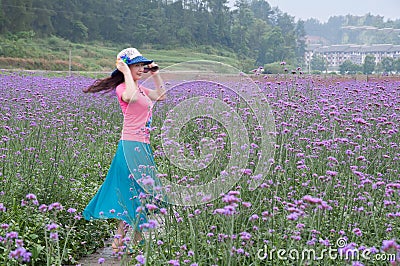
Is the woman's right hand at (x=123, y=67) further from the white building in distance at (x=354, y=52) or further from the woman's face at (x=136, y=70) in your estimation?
the white building in distance at (x=354, y=52)

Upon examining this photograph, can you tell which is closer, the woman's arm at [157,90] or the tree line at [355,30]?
the woman's arm at [157,90]

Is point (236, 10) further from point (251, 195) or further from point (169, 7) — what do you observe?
point (251, 195)

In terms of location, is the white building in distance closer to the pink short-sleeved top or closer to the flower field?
the flower field

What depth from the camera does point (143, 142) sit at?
4266mm

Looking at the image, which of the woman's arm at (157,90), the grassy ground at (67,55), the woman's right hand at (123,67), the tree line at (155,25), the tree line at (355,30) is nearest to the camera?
the woman's right hand at (123,67)

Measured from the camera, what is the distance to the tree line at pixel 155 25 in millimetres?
47938

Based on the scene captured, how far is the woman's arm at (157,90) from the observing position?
4520mm

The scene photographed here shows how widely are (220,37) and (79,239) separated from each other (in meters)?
49.0

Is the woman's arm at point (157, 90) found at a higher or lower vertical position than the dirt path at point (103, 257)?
higher

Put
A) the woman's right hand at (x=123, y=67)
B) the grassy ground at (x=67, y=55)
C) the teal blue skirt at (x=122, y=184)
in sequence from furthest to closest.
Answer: the grassy ground at (x=67, y=55) → the woman's right hand at (x=123, y=67) → the teal blue skirt at (x=122, y=184)

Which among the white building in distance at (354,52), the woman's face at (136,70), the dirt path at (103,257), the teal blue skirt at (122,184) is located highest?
the woman's face at (136,70)

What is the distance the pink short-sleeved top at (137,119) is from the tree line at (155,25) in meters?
42.8

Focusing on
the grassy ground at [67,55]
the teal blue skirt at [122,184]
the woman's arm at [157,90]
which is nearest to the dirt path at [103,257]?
A: the teal blue skirt at [122,184]

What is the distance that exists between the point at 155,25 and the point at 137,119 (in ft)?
161
